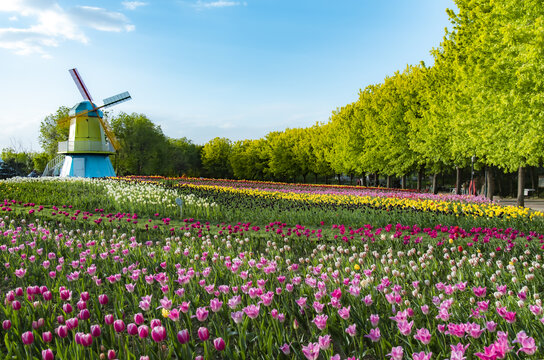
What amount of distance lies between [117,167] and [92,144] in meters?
23.3

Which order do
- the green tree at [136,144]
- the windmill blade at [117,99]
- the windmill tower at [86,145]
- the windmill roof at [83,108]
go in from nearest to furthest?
the windmill tower at [86,145] < the windmill roof at [83,108] < the windmill blade at [117,99] < the green tree at [136,144]

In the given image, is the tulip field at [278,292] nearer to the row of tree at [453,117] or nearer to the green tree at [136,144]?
the row of tree at [453,117]

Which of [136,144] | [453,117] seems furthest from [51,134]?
[453,117]

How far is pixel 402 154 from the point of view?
30.3 metres

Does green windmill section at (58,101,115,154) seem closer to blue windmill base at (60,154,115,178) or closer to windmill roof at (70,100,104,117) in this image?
windmill roof at (70,100,104,117)

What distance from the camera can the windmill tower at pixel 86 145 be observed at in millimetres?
→ 37500

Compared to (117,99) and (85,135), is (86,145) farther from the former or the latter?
(117,99)

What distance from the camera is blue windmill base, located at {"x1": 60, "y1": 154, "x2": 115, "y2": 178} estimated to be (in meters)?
37.2

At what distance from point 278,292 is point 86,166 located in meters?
37.7

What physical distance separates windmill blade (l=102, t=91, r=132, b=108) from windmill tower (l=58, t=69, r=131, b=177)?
2.10 feet

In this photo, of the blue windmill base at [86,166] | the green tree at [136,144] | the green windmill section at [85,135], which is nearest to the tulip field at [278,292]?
the blue windmill base at [86,166]

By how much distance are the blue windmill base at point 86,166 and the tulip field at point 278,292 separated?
980 inches

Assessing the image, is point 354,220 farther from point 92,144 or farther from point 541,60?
point 92,144

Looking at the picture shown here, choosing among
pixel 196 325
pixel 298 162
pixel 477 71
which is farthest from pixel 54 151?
pixel 196 325
